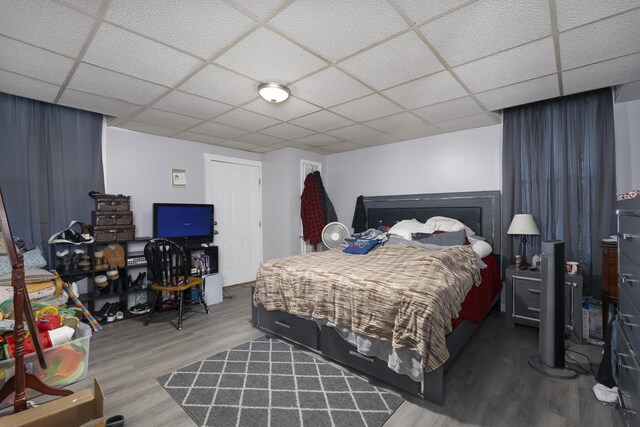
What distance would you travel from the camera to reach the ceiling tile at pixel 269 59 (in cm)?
192

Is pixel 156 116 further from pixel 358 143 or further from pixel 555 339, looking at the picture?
pixel 555 339

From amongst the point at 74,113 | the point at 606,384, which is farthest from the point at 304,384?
the point at 74,113

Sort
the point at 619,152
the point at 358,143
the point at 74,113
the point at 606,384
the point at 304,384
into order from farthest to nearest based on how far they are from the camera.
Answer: the point at 358,143, the point at 74,113, the point at 619,152, the point at 304,384, the point at 606,384

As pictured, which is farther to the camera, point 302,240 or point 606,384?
point 302,240

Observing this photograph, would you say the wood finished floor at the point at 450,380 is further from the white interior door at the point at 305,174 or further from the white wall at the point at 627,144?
the white interior door at the point at 305,174

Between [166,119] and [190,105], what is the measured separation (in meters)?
0.63

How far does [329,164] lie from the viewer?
217 inches

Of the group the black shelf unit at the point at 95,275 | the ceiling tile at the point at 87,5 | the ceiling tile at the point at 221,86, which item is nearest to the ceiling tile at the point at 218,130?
the ceiling tile at the point at 221,86

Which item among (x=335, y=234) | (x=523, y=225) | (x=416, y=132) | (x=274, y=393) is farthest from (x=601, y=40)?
(x=274, y=393)

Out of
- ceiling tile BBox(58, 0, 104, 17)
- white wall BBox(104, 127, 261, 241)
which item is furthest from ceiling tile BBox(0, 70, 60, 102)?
ceiling tile BBox(58, 0, 104, 17)

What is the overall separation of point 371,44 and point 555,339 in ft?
8.48

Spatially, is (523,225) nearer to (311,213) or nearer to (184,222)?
(311,213)

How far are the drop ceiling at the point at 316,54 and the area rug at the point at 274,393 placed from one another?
2395mm

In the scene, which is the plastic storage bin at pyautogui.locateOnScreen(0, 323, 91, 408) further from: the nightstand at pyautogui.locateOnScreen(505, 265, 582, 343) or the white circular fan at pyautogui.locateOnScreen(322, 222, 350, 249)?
the nightstand at pyautogui.locateOnScreen(505, 265, 582, 343)
